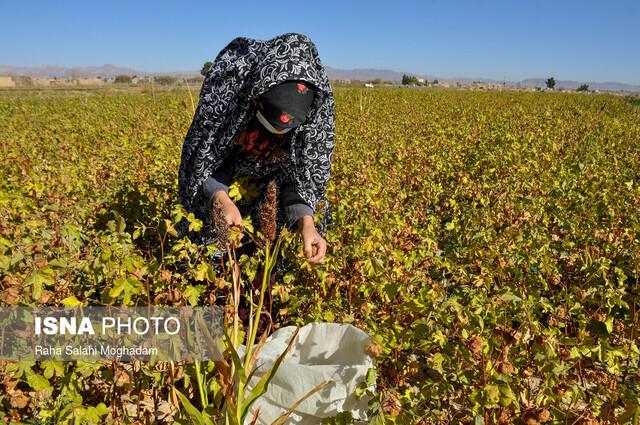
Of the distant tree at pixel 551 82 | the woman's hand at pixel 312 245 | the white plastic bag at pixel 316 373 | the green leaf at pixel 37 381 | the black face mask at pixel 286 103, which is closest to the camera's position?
the green leaf at pixel 37 381

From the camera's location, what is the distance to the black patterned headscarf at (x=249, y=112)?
6.40 feet

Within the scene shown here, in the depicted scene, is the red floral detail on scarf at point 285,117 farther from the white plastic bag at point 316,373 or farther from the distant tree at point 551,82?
the distant tree at point 551,82

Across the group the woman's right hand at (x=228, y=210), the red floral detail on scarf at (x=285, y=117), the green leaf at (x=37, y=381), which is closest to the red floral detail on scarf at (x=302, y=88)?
the red floral detail on scarf at (x=285, y=117)

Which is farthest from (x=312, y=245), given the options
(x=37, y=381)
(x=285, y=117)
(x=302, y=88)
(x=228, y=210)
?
(x=37, y=381)

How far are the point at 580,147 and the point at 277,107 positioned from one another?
6.66 metres

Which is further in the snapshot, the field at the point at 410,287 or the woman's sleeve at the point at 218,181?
the woman's sleeve at the point at 218,181

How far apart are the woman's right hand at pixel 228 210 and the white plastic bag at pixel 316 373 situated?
0.50m

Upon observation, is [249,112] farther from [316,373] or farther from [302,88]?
[316,373]

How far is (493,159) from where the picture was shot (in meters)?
4.71

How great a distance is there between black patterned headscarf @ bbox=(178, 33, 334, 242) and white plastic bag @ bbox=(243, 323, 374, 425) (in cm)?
90

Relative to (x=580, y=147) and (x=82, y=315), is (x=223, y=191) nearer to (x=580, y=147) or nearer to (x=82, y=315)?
(x=82, y=315)

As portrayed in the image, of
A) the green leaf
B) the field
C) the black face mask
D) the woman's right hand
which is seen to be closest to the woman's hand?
the field

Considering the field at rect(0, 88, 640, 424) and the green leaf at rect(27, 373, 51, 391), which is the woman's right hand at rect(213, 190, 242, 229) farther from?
the green leaf at rect(27, 373, 51, 391)

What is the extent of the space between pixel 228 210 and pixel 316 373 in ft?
2.82
